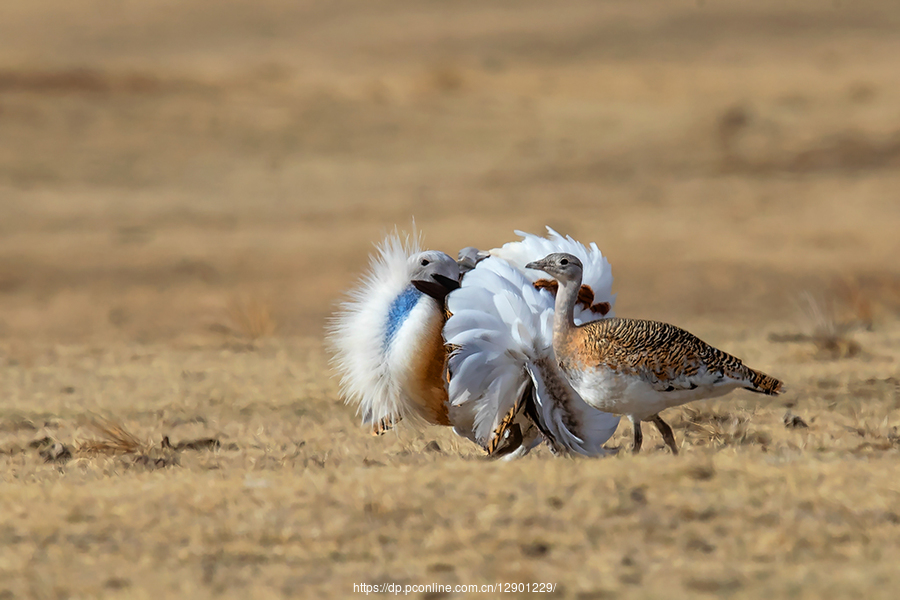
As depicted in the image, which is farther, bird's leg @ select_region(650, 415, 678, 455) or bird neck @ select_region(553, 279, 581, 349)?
bird's leg @ select_region(650, 415, 678, 455)

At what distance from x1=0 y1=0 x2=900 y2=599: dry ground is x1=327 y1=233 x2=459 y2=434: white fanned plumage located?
0.30 m

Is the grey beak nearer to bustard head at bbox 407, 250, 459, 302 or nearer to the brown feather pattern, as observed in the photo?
bustard head at bbox 407, 250, 459, 302

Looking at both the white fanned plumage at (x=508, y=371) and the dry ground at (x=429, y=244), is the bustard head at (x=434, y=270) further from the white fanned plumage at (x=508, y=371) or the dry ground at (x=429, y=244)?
the dry ground at (x=429, y=244)

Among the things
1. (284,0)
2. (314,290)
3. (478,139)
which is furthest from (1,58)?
(284,0)

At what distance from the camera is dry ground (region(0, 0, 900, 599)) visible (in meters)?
3.65

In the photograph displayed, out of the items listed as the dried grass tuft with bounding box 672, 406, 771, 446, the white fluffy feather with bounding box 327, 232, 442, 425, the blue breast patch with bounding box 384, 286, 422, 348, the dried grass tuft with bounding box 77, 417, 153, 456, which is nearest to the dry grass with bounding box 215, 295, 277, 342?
the dried grass tuft with bounding box 77, 417, 153, 456

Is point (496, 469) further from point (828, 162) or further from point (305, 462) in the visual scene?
point (828, 162)

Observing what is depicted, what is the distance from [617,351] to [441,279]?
962 mm

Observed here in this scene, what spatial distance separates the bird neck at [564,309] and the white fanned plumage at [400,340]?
0.52 m

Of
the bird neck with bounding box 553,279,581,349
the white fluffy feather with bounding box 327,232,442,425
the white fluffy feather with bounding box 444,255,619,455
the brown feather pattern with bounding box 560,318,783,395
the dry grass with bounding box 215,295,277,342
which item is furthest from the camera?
the dry grass with bounding box 215,295,277,342

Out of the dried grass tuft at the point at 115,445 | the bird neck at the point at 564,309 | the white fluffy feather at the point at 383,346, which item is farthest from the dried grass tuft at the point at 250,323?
the bird neck at the point at 564,309

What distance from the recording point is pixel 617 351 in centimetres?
454

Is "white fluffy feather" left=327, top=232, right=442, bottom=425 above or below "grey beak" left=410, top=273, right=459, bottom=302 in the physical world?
below

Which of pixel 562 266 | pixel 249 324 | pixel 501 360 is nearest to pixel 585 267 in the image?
pixel 562 266
